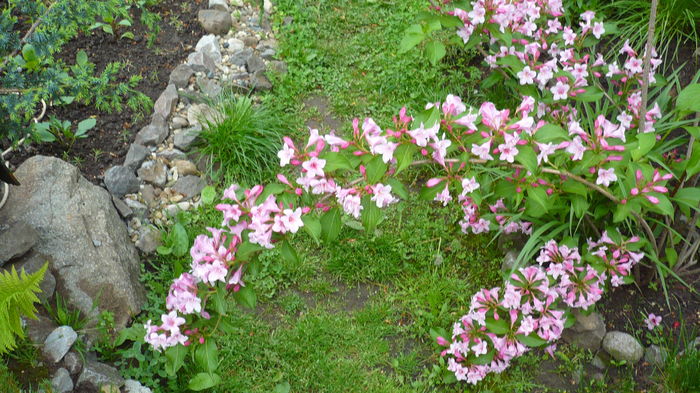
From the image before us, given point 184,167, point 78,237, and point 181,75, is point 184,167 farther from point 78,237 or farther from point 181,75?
point 78,237

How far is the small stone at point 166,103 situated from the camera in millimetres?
4012

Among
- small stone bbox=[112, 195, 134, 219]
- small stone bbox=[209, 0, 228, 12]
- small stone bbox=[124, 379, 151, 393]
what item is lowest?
small stone bbox=[124, 379, 151, 393]

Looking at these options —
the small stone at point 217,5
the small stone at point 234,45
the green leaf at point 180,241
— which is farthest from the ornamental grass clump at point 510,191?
the small stone at point 217,5

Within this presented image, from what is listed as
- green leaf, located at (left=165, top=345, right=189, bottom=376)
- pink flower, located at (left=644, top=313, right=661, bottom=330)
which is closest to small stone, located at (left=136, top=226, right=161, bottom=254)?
green leaf, located at (left=165, top=345, right=189, bottom=376)

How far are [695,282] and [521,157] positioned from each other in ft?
4.90

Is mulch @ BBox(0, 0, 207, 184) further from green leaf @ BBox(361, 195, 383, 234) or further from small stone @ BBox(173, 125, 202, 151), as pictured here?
green leaf @ BBox(361, 195, 383, 234)

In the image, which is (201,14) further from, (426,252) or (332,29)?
(426,252)

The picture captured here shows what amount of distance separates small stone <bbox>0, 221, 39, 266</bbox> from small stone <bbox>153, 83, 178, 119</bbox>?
122 cm

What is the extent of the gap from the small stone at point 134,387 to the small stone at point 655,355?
2124 millimetres

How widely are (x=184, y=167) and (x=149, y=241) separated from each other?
55 cm

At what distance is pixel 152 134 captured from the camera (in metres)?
3.88

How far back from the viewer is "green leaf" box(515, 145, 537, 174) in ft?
7.55

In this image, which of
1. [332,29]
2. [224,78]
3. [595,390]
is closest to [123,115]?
[224,78]

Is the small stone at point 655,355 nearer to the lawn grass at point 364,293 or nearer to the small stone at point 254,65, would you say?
the lawn grass at point 364,293
